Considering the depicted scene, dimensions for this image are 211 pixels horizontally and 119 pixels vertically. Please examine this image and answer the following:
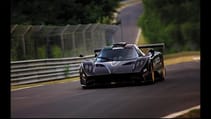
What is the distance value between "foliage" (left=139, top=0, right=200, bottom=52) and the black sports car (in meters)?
0.61

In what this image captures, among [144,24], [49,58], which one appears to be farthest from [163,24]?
[49,58]

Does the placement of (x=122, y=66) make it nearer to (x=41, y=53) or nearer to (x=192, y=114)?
(x=192, y=114)

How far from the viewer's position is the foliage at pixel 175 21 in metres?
8.95

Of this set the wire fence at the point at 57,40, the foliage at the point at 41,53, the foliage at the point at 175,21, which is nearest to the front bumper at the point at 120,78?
the foliage at the point at 175,21

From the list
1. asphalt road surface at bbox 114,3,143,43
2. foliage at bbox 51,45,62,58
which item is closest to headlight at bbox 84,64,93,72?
asphalt road surface at bbox 114,3,143,43

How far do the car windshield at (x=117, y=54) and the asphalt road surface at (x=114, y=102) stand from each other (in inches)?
33.5

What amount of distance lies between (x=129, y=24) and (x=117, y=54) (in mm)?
4691

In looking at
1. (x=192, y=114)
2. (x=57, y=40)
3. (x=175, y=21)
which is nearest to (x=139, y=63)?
(x=175, y=21)

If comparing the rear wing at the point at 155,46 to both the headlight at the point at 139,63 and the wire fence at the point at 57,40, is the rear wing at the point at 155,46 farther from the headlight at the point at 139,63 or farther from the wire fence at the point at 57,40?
the wire fence at the point at 57,40

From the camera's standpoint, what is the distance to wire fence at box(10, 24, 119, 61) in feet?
50.3

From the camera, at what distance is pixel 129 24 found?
1684 cm

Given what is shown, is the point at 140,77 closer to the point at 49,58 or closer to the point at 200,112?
the point at 200,112
